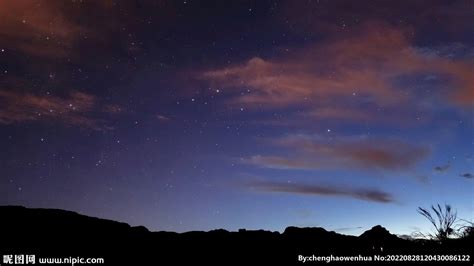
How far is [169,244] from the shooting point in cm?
1558

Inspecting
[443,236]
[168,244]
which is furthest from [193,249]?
[443,236]

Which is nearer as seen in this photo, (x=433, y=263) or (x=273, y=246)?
(x=433, y=263)

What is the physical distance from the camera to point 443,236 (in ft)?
58.9

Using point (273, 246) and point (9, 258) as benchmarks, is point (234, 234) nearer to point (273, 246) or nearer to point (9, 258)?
point (273, 246)

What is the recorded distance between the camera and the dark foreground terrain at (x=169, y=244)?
13961mm

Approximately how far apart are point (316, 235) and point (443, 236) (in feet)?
16.8

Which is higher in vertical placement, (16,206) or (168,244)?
(16,206)

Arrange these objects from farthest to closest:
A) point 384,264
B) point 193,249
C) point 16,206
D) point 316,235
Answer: point 316,235, point 16,206, point 193,249, point 384,264

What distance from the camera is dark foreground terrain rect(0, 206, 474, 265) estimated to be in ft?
45.8

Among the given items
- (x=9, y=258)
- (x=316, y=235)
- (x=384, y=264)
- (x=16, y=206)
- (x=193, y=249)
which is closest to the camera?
(x=9, y=258)

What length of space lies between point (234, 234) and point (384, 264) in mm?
6148

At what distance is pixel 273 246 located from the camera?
1590 cm

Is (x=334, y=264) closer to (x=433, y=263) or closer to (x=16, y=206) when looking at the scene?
(x=433, y=263)

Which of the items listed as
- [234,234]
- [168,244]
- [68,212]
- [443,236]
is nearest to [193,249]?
[168,244]
